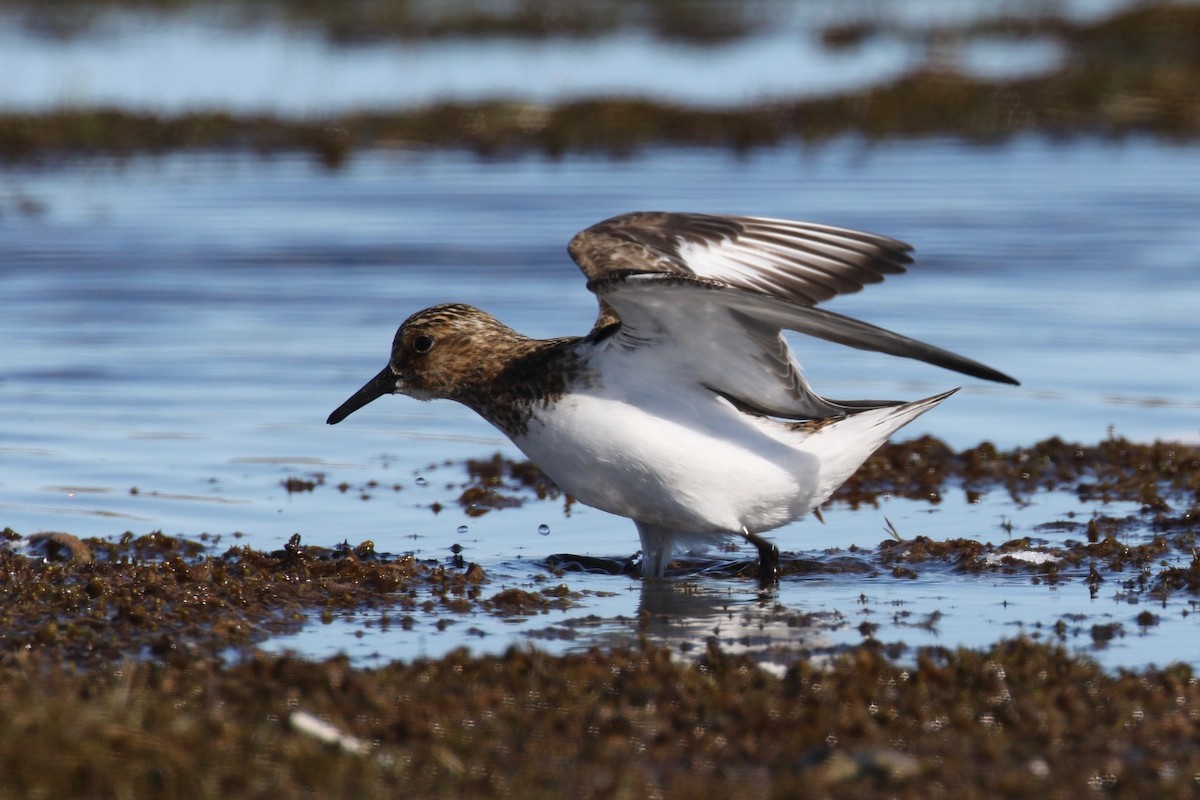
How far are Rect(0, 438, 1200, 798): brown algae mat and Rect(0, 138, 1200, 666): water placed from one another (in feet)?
1.56

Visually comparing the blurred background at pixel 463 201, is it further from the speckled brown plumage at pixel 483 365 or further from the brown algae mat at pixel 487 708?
the brown algae mat at pixel 487 708

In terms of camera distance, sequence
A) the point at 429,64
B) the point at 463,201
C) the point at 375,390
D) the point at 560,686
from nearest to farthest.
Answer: the point at 560,686 → the point at 375,390 → the point at 463,201 → the point at 429,64

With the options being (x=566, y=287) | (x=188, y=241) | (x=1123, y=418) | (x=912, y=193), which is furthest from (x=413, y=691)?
(x=912, y=193)

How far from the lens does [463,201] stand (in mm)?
22234

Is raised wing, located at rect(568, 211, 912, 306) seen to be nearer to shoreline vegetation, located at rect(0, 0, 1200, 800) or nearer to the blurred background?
shoreline vegetation, located at rect(0, 0, 1200, 800)

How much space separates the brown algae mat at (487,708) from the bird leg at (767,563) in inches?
37.0

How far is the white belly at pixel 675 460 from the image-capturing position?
7418 mm

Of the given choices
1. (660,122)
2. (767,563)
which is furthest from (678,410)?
(660,122)

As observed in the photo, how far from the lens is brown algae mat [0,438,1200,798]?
16.7 feet

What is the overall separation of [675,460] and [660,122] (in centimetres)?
1925

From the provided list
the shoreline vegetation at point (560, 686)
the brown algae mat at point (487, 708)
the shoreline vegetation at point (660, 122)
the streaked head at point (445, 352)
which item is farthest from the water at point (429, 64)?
the brown algae mat at point (487, 708)

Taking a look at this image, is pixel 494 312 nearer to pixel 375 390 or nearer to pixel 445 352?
pixel 375 390

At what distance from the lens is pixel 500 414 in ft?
26.0

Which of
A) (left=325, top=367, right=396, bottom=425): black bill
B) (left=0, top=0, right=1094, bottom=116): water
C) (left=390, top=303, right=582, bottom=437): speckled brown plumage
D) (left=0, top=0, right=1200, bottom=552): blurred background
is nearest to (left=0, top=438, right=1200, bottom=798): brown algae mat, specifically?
(left=390, top=303, right=582, bottom=437): speckled brown plumage
